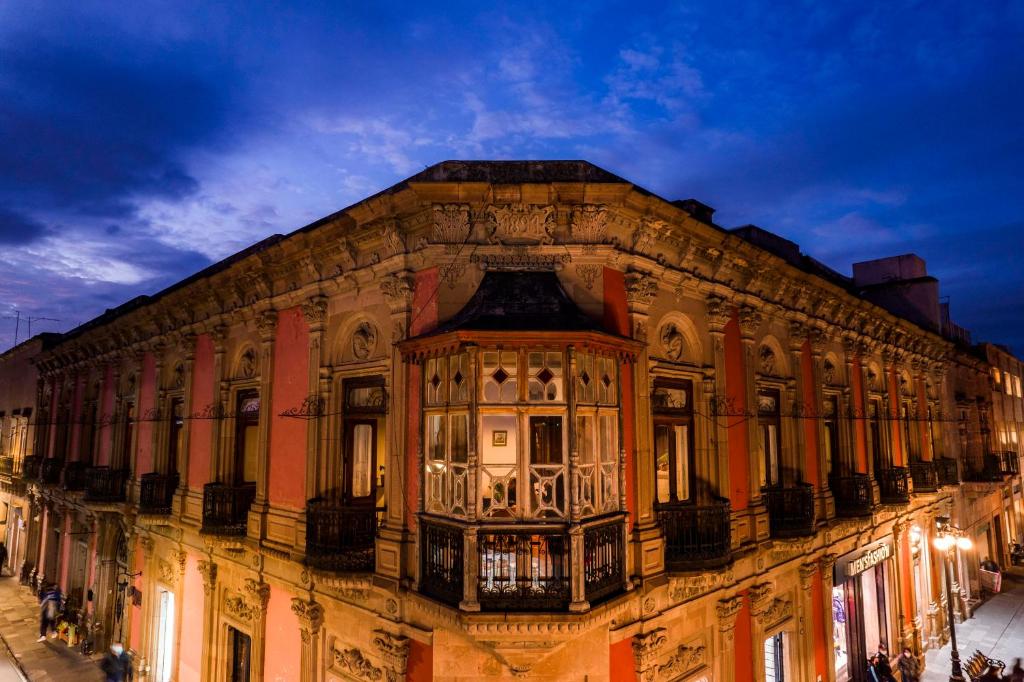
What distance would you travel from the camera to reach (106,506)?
1650 centimetres

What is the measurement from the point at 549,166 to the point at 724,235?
3.83m

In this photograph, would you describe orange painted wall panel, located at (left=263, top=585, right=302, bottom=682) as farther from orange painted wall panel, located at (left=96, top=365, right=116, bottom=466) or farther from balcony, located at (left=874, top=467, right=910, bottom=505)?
balcony, located at (left=874, top=467, right=910, bottom=505)

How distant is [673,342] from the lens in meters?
9.81

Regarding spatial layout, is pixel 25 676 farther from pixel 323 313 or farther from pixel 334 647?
pixel 323 313

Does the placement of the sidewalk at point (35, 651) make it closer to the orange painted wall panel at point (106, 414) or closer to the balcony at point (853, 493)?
the orange painted wall panel at point (106, 414)

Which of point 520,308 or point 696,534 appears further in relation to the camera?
point 696,534

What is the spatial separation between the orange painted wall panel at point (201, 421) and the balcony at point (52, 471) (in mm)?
12516

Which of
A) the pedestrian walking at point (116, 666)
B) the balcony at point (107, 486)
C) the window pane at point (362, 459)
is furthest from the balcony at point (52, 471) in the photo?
the window pane at point (362, 459)

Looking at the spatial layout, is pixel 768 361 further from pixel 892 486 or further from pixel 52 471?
pixel 52 471

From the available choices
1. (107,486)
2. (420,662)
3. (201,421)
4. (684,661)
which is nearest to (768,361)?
(684,661)

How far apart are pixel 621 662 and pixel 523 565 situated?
252 centimetres

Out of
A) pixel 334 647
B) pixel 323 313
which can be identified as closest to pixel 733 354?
pixel 323 313

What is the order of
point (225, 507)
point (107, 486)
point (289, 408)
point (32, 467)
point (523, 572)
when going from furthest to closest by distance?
1. point (32, 467)
2. point (107, 486)
3. point (225, 507)
4. point (289, 408)
5. point (523, 572)

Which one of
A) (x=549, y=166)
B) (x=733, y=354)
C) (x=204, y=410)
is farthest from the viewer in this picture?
(x=204, y=410)
